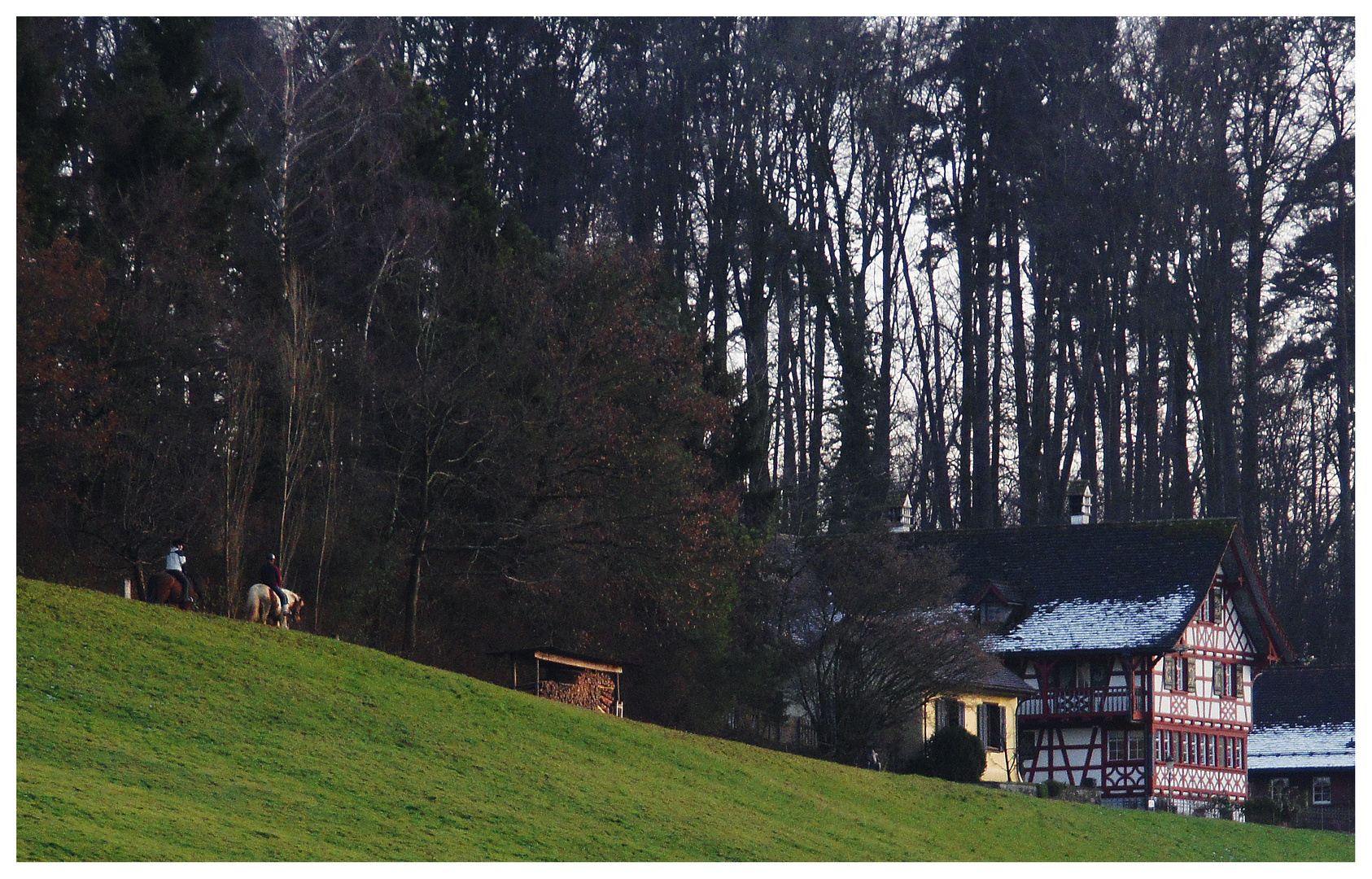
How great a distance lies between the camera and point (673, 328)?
4197 centimetres

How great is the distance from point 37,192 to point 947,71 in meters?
36.1

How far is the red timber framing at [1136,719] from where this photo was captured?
48531mm

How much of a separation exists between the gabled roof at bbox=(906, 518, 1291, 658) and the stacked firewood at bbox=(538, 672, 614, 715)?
48.3 feet

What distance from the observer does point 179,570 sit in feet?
101

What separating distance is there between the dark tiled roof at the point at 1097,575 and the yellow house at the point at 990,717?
59.2 inches

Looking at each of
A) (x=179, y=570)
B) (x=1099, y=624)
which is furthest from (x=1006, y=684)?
(x=179, y=570)

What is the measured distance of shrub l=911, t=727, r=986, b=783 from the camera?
41156 millimetres

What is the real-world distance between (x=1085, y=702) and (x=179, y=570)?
90.0ft

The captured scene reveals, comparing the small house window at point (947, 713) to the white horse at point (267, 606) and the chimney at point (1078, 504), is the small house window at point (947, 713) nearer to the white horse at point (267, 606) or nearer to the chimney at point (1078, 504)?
the chimney at point (1078, 504)

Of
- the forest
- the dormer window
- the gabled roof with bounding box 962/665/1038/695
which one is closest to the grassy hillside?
the forest

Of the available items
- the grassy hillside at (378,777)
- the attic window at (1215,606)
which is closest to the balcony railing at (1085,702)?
the attic window at (1215,606)

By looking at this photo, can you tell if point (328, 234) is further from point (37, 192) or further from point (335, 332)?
point (37, 192)
